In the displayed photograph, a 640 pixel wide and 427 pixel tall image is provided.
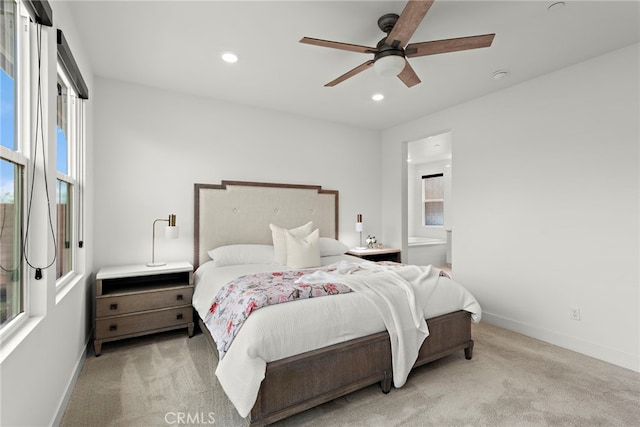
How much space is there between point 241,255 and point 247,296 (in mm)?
1403

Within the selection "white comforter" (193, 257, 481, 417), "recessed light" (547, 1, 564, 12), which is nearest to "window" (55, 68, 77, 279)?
"white comforter" (193, 257, 481, 417)

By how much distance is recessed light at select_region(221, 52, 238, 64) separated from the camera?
103 inches

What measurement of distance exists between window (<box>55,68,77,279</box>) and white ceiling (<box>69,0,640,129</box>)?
1.75 ft

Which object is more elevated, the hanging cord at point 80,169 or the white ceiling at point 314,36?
the white ceiling at point 314,36

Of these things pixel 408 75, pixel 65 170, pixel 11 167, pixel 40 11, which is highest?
pixel 408 75

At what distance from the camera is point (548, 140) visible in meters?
3.01

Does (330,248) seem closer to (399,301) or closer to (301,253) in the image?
(301,253)

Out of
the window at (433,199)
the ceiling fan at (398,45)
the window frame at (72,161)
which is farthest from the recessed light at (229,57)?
the window at (433,199)

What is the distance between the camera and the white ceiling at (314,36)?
205cm

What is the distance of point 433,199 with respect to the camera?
310 inches

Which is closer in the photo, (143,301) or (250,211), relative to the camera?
(143,301)

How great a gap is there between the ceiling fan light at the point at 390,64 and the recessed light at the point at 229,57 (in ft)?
4.19

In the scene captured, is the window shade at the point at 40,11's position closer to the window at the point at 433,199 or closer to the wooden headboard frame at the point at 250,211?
the wooden headboard frame at the point at 250,211

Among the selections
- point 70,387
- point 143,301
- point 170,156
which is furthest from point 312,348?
point 170,156
